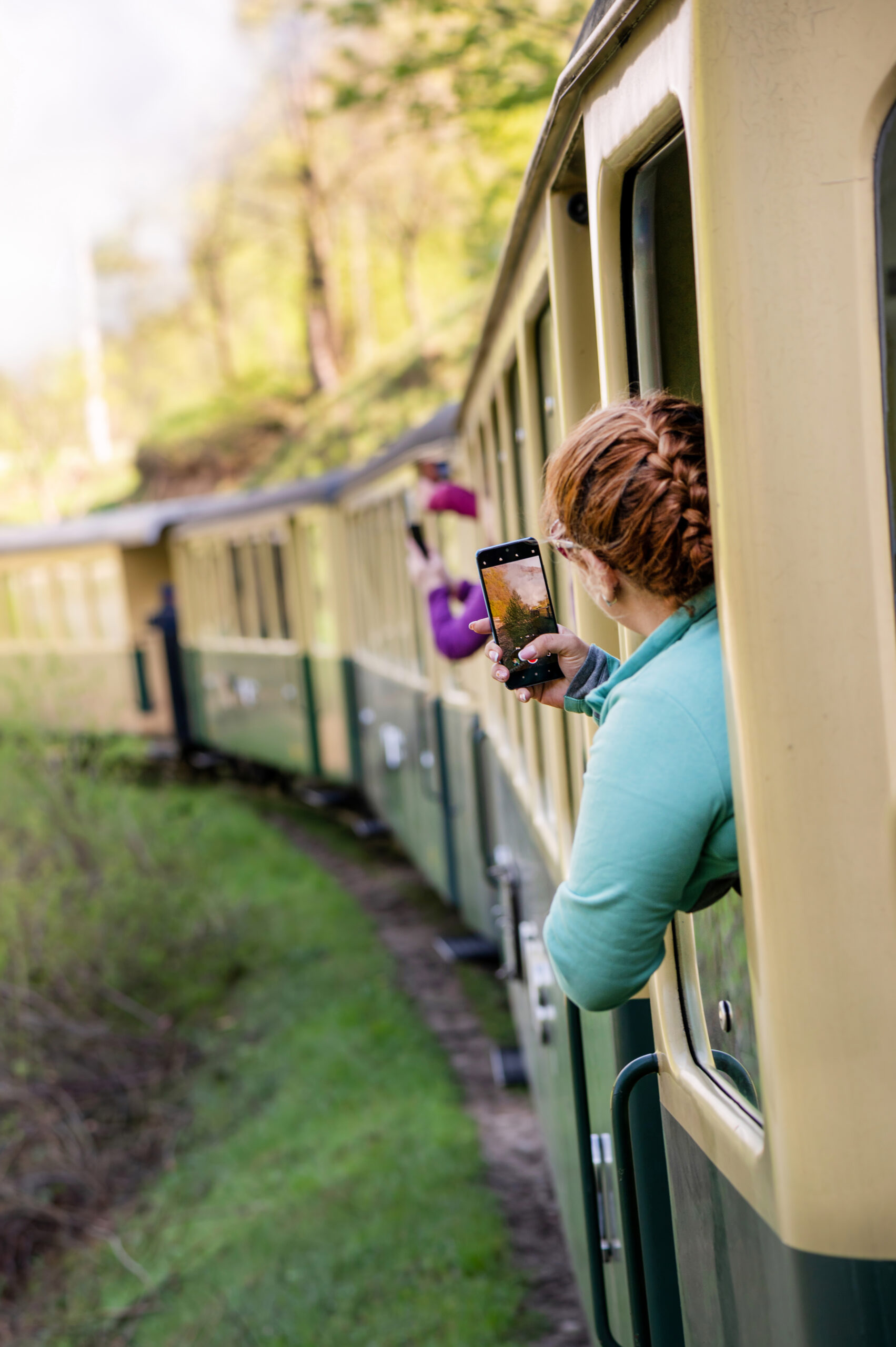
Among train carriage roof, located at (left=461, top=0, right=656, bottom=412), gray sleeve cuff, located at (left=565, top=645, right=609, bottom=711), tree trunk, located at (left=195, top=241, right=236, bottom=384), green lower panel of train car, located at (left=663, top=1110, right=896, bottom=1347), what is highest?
tree trunk, located at (left=195, top=241, right=236, bottom=384)

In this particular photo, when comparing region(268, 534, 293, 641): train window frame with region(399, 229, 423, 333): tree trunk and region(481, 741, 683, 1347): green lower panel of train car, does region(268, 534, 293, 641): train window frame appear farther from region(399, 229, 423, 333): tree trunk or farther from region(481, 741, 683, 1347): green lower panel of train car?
region(399, 229, 423, 333): tree trunk

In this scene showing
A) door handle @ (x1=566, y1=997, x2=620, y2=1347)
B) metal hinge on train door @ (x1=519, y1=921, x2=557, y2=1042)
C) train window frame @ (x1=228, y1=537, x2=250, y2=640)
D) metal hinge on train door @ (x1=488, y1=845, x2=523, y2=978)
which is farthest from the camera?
train window frame @ (x1=228, y1=537, x2=250, y2=640)

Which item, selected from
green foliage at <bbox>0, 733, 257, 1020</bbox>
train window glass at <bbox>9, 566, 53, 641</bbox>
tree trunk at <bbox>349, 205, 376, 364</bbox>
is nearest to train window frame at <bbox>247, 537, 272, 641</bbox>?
green foliage at <bbox>0, 733, 257, 1020</bbox>

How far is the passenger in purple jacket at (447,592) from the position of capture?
3562 millimetres

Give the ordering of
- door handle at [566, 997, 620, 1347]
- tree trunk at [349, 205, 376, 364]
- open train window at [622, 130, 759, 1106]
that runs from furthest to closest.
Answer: tree trunk at [349, 205, 376, 364] < door handle at [566, 997, 620, 1347] < open train window at [622, 130, 759, 1106]

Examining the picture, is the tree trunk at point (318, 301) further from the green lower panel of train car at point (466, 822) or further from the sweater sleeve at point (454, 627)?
the sweater sleeve at point (454, 627)

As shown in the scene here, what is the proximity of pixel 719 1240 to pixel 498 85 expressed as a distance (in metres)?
9.81

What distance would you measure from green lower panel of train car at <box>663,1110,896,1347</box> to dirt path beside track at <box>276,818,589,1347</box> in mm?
2757

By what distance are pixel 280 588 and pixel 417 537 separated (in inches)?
309

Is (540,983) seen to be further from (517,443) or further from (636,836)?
(636,836)

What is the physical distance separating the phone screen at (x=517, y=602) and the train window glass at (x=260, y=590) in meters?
10.4

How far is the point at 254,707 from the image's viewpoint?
12.6m

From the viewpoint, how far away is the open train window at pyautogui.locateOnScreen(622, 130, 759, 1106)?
55.5 inches

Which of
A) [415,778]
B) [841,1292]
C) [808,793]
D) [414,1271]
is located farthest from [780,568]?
[415,778]
